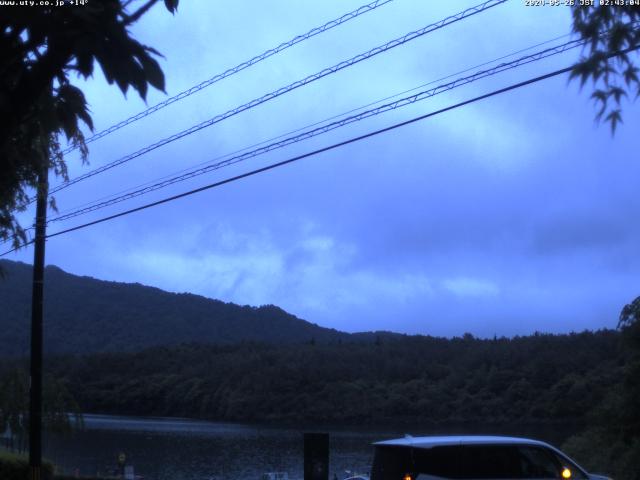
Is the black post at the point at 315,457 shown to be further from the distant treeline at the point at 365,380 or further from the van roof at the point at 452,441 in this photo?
the distant treeline at the point at 365,380

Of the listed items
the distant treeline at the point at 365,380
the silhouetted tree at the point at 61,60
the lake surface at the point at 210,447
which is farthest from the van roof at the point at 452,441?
the distant treeline at the point at 365,380

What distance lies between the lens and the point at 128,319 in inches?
5000

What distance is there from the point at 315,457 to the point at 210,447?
3870cm

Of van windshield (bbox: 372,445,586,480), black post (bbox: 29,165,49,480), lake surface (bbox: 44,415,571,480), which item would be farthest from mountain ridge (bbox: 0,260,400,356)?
van windshield (bbox: 372,445,586,480)

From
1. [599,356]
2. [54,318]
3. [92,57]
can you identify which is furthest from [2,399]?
[54,318]

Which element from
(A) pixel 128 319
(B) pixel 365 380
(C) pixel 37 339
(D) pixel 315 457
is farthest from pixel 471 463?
(A) pixel 128 319

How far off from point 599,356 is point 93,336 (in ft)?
258

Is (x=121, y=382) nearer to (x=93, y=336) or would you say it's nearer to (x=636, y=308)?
(x=93, y=336)

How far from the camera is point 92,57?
4.20m

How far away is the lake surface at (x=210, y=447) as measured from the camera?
39.2 m

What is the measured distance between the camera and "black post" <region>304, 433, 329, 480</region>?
598 inches

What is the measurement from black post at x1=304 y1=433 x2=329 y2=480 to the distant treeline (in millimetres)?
19599

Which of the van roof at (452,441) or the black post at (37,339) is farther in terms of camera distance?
the black post at (37,339)

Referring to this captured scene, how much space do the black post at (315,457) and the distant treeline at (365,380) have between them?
19599 millimetres
